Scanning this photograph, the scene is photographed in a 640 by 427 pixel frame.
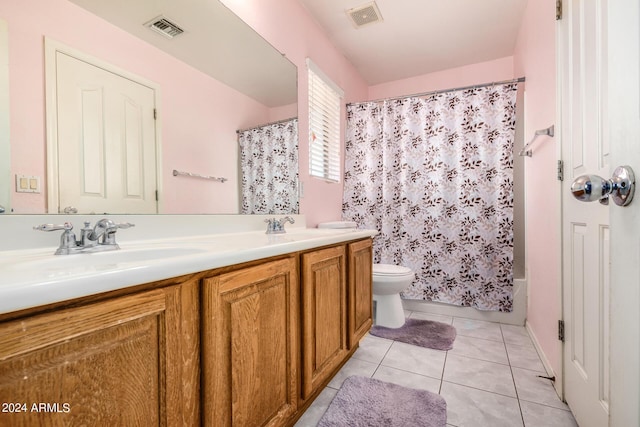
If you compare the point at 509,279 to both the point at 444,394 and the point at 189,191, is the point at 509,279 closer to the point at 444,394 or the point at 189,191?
the point at 444,394

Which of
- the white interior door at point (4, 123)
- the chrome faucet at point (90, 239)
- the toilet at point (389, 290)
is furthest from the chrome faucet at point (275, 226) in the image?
the white interior door at point (4, 123)

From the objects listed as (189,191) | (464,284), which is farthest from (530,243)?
(189,191)

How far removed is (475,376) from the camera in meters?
1.55

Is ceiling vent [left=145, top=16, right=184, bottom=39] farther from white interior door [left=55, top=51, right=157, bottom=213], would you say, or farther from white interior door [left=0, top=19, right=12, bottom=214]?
white interior door [left=0, top=19, right=12, bottom=214]

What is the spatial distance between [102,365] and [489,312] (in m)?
2.61

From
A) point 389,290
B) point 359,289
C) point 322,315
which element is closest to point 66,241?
point 322,315

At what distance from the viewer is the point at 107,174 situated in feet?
3.32

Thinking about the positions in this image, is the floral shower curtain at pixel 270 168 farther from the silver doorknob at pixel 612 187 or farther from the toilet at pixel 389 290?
the silver doorknob at pixel 612 187

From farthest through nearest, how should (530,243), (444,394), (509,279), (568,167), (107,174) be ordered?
(509,279)
(530,243)
(444,394)
(568,167)
(107,174)

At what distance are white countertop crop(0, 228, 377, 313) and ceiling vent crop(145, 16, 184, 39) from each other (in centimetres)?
85

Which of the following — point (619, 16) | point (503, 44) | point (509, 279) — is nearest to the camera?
point (619, 16)

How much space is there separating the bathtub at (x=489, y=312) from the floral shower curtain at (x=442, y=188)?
0.09 meters

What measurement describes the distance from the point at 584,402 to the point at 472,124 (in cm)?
193

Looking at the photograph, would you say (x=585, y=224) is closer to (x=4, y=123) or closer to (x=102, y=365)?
(x=102, y=365)
